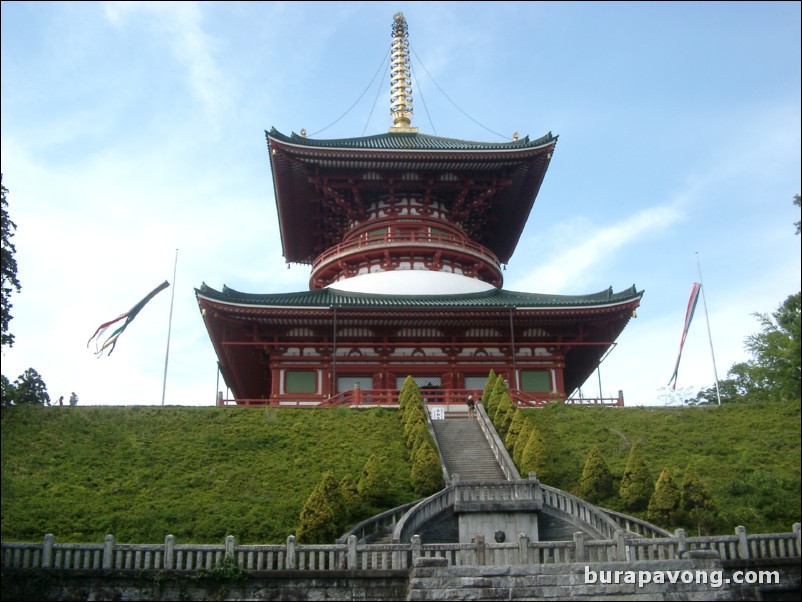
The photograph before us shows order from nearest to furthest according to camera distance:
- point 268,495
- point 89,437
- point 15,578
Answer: point 15,578 < point 268,495 < point 89,437

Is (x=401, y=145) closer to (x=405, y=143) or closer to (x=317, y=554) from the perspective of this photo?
(x=405, y=143)

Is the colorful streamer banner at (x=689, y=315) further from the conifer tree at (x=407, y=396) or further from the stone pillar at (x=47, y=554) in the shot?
the stone pillar at (x=47, y=554)

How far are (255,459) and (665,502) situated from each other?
13014mm

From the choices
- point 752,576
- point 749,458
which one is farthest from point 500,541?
point 749,458

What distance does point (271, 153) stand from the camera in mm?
44500

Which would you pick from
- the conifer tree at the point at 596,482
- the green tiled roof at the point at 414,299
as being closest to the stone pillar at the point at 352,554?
the conifer tree at the point at 596,482

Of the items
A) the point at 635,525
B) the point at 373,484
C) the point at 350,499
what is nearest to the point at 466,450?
the point at 373,484

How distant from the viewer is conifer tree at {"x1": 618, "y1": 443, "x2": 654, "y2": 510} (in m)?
25.4

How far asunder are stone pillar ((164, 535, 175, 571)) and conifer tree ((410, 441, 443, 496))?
27.7 ft

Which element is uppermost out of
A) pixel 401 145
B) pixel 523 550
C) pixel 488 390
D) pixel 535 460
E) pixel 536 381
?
pixel 401 145

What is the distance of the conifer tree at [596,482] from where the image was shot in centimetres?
2644

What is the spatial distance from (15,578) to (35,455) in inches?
361

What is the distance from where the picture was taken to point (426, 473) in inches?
1053

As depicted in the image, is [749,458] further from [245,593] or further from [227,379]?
[227,379]
